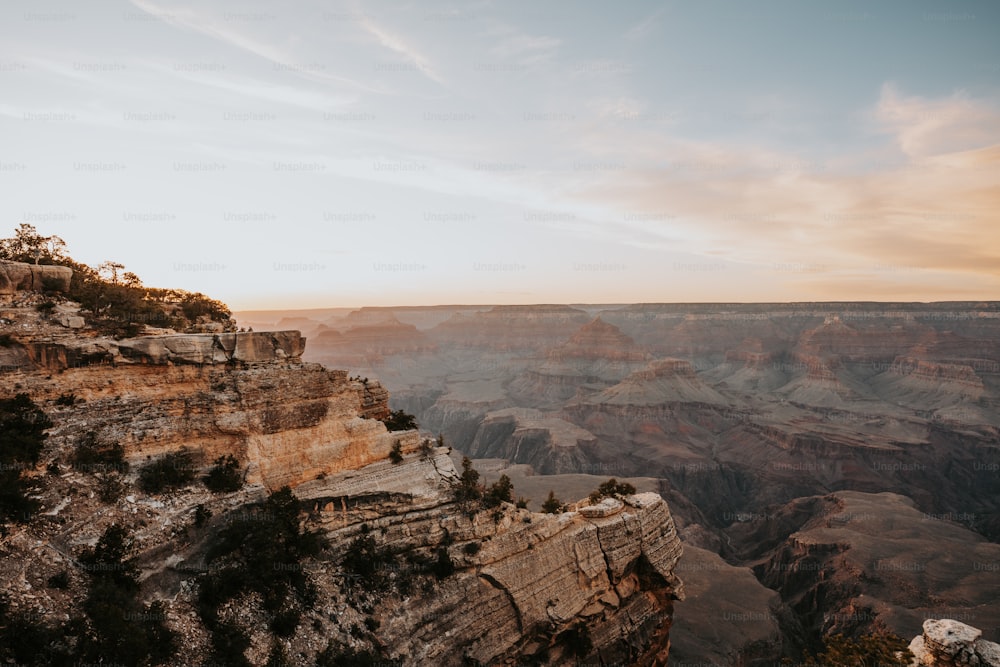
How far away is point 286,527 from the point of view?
18672 millimetres

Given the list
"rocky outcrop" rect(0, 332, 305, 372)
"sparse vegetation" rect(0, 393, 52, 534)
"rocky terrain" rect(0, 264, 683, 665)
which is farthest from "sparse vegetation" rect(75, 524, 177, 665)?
"rocky outcrop" rect(0, 332, 305, 372)

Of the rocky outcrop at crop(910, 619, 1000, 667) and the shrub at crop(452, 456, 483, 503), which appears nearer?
the rocky outcrop at crop(910, 619, 1000, 667)

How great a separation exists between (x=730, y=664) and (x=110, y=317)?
45.6 metres

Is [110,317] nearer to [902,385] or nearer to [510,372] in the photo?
[510,372]

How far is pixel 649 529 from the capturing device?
88.1ft

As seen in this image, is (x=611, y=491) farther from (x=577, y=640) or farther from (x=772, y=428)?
(x=772, y=428)

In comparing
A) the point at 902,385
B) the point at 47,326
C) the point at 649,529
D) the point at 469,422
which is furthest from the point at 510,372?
the point at 47,326

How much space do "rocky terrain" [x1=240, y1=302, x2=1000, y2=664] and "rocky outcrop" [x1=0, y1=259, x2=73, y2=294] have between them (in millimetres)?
44802

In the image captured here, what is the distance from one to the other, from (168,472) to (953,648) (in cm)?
3333

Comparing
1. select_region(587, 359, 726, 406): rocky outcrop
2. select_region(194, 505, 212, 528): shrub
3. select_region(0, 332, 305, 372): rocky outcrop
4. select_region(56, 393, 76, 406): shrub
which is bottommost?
select_region(587, 359, 726, 406): rocky outcrop

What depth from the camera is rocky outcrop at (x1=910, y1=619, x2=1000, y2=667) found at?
20.1 metres

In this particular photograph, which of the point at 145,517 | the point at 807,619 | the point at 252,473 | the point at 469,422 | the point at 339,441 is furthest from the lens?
the point at 469,422

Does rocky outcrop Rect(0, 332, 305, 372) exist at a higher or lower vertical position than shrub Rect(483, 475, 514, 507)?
higher

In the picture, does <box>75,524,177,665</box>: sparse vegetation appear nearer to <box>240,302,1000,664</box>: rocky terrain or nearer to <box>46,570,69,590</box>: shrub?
<box>46,570,69,590</box>: shrub
